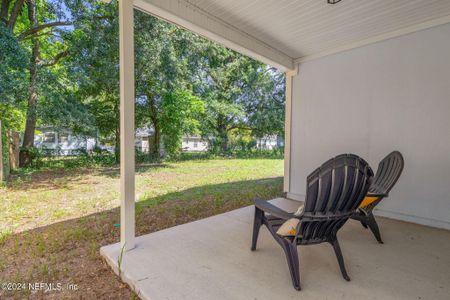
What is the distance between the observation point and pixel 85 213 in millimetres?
3816

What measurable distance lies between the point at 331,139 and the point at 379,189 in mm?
1647

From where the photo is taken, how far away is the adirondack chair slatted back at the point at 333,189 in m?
1.72

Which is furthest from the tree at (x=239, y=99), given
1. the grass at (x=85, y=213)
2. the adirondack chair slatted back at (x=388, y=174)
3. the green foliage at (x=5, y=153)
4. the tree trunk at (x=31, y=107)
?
the adirondack chair slatted back at (x=388, y=174)

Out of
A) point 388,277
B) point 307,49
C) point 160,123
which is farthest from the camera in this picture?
point 160,123

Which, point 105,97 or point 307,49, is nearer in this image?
point 307,49

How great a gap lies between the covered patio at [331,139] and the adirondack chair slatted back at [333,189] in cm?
55

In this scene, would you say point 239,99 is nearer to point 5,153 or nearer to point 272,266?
point 5,153

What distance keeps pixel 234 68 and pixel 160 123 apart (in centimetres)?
551

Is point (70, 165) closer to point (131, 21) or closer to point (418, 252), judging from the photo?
point (131, 21)

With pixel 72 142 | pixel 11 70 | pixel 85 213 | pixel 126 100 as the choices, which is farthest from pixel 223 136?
pixel 126 100

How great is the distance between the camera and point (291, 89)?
179 inches

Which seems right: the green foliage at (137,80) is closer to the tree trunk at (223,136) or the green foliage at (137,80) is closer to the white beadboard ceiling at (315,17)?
the tree trunk at (223,136)

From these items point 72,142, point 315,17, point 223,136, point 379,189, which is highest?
point 315,17

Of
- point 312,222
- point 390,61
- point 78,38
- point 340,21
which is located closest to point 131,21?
point 312,222
